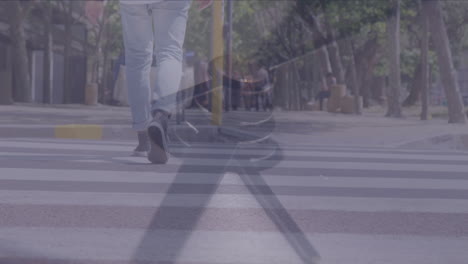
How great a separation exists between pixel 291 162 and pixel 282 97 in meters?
23.3

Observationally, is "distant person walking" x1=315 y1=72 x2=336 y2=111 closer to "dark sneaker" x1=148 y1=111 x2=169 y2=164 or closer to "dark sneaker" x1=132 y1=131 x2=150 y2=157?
"dark sneaker" x1=132 y1=131 x2=150 y2=157

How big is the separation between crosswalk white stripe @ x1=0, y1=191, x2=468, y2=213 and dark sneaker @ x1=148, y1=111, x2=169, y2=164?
869 millimetres

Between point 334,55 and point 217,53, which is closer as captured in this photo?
point 217,53

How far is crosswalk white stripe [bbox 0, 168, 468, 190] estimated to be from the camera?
451cm

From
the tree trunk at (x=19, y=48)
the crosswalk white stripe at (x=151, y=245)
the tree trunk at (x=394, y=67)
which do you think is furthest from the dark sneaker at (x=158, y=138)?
the tree trunk at (x=19, y=48)

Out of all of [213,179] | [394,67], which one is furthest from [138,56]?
[394,67]

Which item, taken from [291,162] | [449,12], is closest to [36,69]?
[449,12]

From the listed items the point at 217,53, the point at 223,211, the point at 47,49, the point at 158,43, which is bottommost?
the point at 47,49

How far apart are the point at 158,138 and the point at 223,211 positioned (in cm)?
133

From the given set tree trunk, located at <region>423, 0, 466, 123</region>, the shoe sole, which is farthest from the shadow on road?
tree trunk, located at <region>423, 0, 466, 123</region>

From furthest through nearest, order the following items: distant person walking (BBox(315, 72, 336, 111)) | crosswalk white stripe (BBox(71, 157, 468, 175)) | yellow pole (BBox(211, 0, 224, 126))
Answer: distant person walking (BBox(315, 72, 336, 111)) → yellow pole (BBox(211, 0, 224, 126)) → crosswalk white stripe (BBox(71, 157, 468, 175))

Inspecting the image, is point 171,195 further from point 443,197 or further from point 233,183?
point 443,197

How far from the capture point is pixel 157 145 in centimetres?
505

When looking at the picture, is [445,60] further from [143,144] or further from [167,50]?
[167,50]
